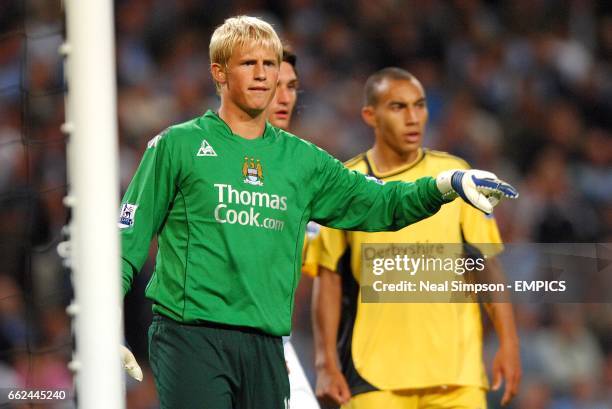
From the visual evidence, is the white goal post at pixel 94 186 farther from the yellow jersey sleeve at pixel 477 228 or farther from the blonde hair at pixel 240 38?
the yellow jersey sleeve at pixel 477 228

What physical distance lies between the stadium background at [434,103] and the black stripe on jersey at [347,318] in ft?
2.29

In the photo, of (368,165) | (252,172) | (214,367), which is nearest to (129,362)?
(214,367)

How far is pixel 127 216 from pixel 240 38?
2.07 feet

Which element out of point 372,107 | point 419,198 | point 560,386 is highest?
point 372,107

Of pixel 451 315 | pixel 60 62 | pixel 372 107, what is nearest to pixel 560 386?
pixel 451 315

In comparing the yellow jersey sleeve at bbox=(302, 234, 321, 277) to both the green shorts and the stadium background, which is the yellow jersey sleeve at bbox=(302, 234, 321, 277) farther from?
the green shorts

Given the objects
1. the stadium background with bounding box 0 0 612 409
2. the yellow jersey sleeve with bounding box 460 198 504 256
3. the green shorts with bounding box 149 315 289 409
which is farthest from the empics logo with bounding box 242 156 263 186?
the stadium background with bounding box 0 0 612 409

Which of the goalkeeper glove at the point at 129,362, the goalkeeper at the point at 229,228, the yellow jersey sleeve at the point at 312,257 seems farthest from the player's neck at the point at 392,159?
the goalkeeper glove at the point at 129,362

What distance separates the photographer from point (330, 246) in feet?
15.3

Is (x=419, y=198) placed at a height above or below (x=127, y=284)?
above

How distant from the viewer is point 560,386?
222 inches

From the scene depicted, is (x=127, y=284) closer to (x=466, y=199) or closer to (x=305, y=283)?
(x=466, y=199)

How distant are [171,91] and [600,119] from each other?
2.31 m

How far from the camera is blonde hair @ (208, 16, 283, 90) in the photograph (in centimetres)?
329
